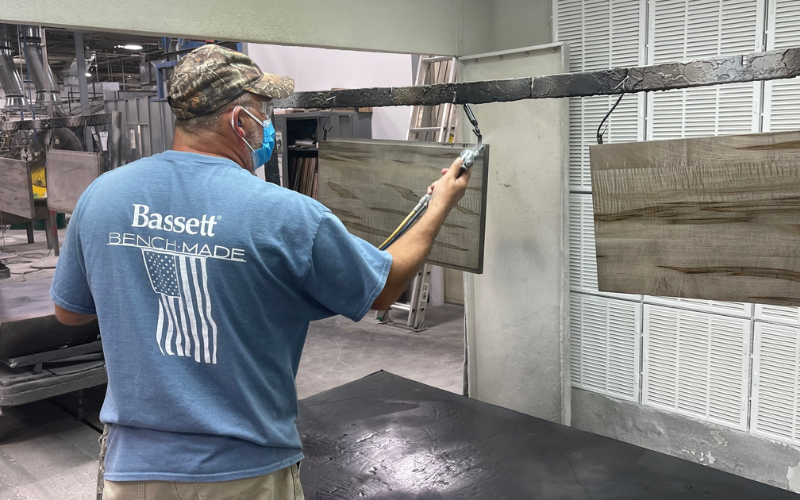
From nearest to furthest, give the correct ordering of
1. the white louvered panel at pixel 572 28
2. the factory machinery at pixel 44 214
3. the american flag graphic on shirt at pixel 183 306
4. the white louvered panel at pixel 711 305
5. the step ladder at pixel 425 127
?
the american flag graphic on shirt at pixel 183 306 < the white louvered panel at pixel 711 305 < the white louvered panel at pixel 572 28 < the factory machinery at pixel 44 214 < the step ladder at pixel 425 127

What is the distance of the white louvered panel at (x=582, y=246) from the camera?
127 inches

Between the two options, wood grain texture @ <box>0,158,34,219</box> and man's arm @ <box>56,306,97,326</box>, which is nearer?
man's arm @ <box>56,306,97,326</box>

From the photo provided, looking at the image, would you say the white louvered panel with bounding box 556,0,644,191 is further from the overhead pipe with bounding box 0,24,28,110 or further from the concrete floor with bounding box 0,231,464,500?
the overhead pipe with bounding box 0,24,28,110

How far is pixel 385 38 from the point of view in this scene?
3014mm

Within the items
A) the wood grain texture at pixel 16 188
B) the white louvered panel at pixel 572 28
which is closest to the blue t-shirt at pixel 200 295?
the white louvered panel at pixel 572 28

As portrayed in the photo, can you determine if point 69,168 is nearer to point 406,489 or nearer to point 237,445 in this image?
point 406,489

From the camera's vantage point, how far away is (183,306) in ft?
4.02

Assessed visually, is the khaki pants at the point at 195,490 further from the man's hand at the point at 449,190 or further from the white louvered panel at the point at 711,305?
the white louvered panel at the point at 711,305

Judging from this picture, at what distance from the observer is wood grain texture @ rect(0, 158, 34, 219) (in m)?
4.35

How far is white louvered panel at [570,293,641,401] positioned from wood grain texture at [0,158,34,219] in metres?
3.60

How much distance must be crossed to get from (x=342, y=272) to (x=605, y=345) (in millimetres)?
2373

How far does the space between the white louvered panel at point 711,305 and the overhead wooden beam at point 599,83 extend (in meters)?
1.30

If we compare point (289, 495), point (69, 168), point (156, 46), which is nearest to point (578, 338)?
point (289, 495)

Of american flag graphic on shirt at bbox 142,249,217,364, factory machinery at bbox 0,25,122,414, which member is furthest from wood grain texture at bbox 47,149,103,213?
american flag graphic on shirt at bbox 142,249,217,364
